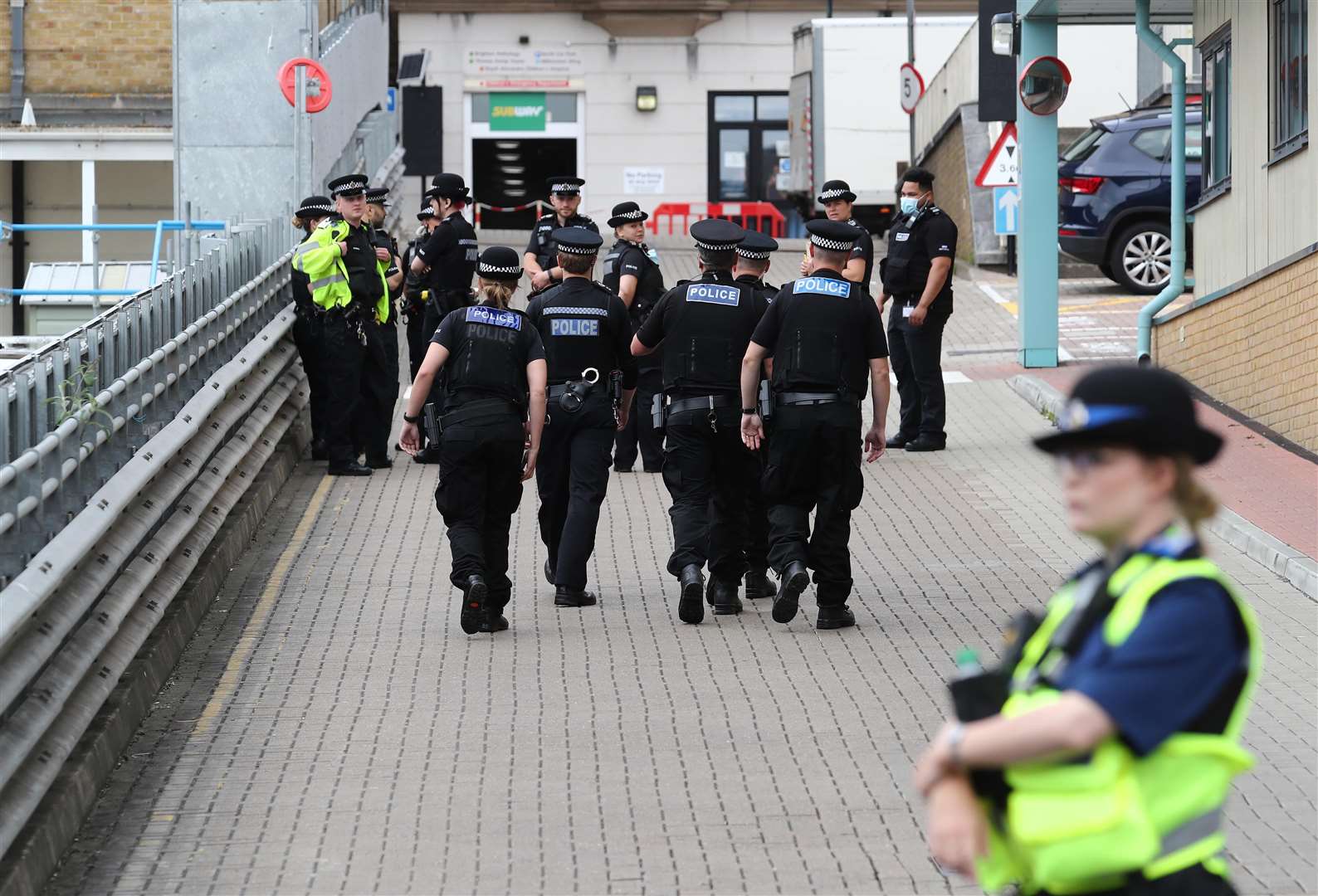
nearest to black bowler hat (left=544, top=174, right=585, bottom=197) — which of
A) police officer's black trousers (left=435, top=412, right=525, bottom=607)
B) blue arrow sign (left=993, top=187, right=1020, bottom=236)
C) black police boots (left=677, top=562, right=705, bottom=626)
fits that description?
police officer's black trousers (left=435, top=412, right=525, bottom=607)

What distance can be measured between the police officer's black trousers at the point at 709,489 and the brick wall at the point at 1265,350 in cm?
490

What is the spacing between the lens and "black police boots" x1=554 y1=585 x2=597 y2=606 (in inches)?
416

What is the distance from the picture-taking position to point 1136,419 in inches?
129

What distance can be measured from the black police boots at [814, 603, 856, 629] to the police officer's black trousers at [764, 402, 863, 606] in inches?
1.4

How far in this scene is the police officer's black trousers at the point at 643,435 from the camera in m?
14.2

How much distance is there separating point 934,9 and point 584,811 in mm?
37455

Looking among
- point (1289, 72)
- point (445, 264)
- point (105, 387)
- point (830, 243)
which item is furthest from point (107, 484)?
point (1289, 72)

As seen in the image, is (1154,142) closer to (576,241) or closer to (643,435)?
(643,435)

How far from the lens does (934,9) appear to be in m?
42.7

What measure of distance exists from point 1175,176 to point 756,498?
8.37 meters

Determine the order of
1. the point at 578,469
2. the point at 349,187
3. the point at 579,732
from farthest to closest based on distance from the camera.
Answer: the point at 349,187 < the point at 578,469 < the point at 579,732

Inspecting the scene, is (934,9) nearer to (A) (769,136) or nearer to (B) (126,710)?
(A) (769,136)

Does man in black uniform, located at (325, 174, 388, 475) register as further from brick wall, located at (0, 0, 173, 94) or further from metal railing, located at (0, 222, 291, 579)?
brick wall, located at (0, 0, 173, 94)

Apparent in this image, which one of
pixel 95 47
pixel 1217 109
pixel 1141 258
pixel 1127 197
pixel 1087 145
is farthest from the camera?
pixel 95 47
